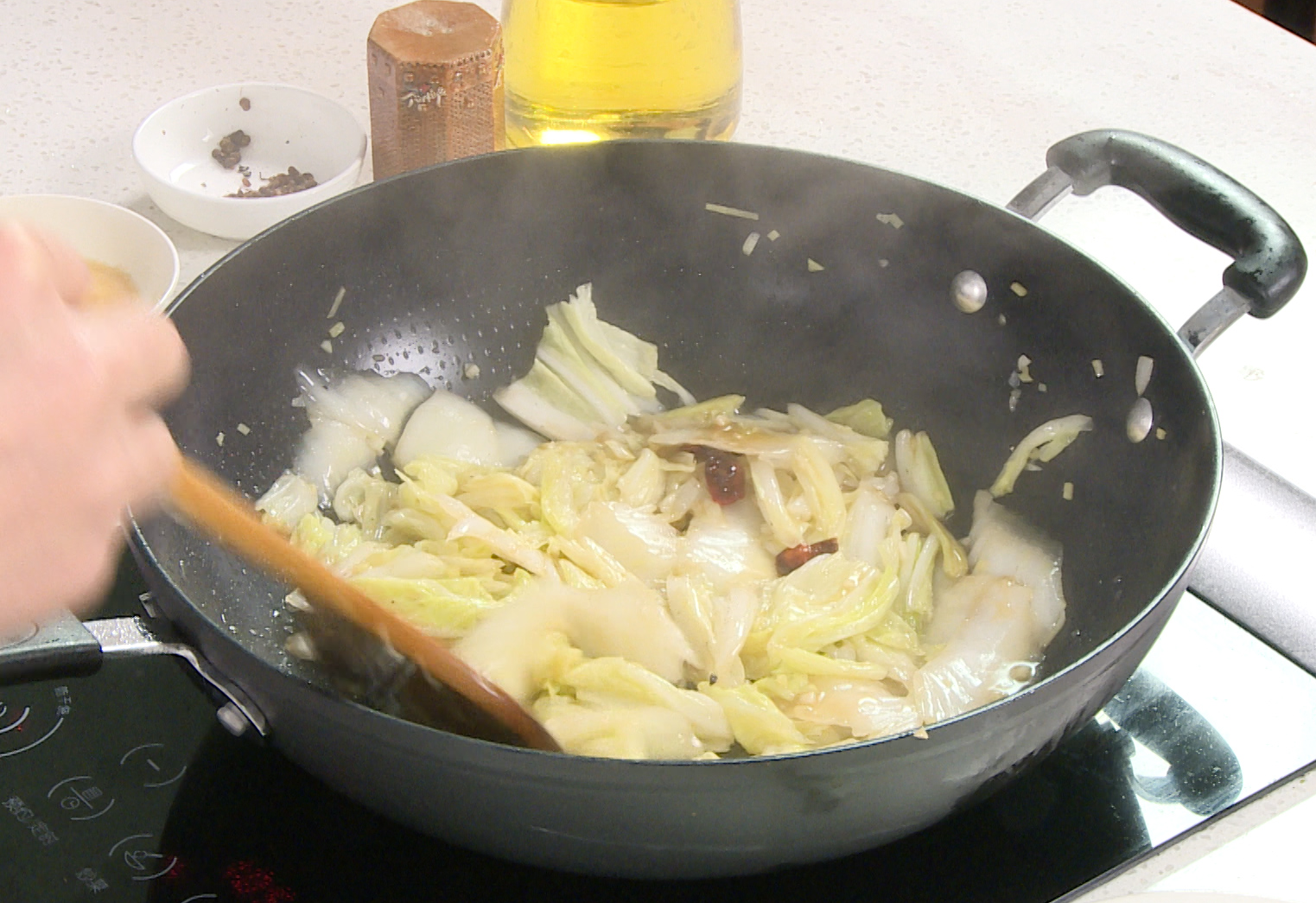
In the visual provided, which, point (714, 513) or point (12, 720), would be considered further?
point (714, 513)

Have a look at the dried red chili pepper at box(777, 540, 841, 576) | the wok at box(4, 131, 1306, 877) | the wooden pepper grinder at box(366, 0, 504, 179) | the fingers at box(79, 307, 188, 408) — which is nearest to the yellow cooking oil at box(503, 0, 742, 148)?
the wooden pepper grinder at box(366, 0, 504, 179)

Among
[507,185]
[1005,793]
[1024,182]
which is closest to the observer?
[1005,793]

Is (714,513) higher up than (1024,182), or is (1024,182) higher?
(1024,182)

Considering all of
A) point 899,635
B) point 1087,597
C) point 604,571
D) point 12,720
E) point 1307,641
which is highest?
point 1307,641

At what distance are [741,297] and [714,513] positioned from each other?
0.91 feet

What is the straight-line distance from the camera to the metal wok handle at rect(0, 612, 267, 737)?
2.44 ft

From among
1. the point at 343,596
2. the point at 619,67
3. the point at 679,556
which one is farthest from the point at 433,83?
the point at 343,596

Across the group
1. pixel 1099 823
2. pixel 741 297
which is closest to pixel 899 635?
pixel 1099 823

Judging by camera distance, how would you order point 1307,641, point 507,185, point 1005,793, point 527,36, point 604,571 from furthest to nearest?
1. point 527,36
2. point 507,185
3. point 604,571
4. point 1307,641
5. point 1005,793

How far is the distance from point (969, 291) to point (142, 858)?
924 mm

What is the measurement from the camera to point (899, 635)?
1.15 metres

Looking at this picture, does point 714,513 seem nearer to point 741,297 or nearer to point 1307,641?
point 741,297

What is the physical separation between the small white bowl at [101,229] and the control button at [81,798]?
2.02 ft

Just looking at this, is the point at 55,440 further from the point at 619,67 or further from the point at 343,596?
the point at 619,67
